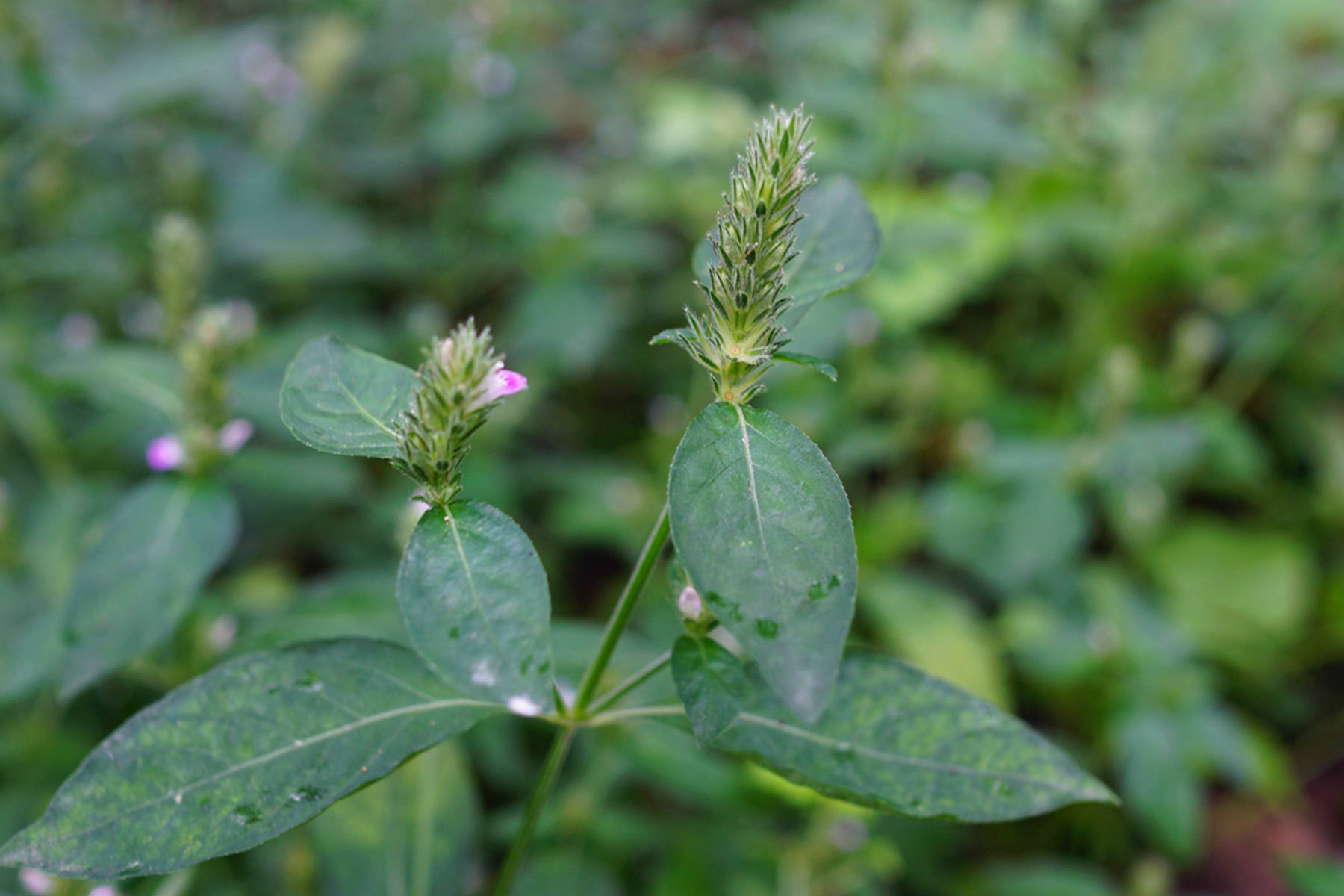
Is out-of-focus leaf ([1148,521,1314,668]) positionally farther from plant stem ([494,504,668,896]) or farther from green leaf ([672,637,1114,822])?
plant stem ([494,504,668,896])

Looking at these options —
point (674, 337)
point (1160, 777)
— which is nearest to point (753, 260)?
point (674, 337)

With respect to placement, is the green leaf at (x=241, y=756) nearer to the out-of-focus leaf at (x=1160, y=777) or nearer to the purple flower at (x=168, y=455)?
the purple flower at (x=168, y=455)

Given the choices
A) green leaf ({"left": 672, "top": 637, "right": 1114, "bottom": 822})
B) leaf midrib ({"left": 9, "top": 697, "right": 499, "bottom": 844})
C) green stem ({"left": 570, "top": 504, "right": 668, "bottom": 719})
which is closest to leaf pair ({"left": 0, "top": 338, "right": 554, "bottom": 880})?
leaf midrib ({"left": 9, "top": 697, "right": 499, "bottom": 844})

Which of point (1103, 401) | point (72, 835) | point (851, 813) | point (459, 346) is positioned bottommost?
point (851, 813)

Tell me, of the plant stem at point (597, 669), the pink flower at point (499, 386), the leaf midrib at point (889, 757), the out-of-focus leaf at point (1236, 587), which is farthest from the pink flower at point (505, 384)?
the out-of-focus leaf at point (1236, 587)

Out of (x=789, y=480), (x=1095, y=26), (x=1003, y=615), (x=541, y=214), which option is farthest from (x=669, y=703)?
(x=1095, y=26)

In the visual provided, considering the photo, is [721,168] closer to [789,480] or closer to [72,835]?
[789,480]

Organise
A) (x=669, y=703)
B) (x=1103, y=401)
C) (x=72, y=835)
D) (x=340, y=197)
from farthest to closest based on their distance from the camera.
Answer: (x=340, y=197) < (x=1103, y=401) < (x=669, y=703) < (x=72, y=835)
